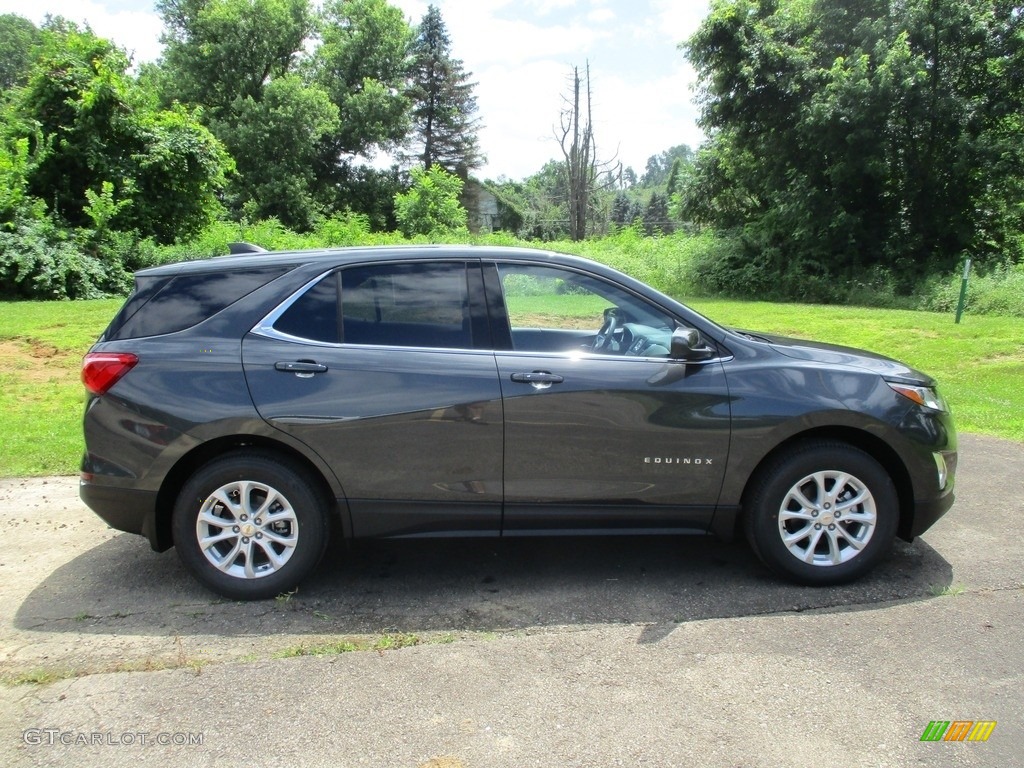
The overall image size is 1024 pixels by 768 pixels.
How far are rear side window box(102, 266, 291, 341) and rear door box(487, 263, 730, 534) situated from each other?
1297 mm

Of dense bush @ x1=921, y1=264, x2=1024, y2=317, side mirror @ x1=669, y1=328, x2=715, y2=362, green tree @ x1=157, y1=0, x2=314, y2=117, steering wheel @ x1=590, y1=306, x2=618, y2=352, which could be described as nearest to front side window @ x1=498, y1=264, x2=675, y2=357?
steering wheel @ x1=590, y1=306, x2=618, y2=352

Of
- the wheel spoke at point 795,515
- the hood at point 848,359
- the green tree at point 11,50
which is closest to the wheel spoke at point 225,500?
the wheel spoke at point 795,515

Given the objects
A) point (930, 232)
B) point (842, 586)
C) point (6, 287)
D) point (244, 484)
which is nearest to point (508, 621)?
point (244, 484)

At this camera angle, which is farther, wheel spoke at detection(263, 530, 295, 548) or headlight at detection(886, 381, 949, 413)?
headlight at detection(886, 381, 949, 413)

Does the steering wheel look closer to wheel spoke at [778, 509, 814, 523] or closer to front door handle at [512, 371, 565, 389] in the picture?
front door handle at [512, 371, 565, 389]

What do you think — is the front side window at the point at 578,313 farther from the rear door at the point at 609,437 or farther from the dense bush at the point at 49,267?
the dense bush at the point at 49,267

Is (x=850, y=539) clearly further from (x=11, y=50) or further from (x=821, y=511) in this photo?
(x=11, y=50)

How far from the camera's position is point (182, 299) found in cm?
411

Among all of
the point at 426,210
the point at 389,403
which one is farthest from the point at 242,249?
the point at 426,210

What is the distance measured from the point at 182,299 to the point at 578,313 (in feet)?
6.77

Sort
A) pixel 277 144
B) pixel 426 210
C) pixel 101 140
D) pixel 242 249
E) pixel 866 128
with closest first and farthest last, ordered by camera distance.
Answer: pixel 242 249 < pixel 101 140 < pixel 866 128 < pixel 426 210 < pixel 277 144

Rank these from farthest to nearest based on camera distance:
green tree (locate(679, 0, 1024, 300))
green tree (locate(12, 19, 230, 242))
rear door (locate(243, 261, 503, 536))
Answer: green tree (locate(679, 0, 1024, 300))
green tree (locate(12, 19, 230, 242))
rear door (locate(243, 261, 503, 536))

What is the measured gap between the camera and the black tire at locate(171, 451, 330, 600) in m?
3.92

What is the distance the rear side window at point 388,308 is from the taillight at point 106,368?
29.2 inches
